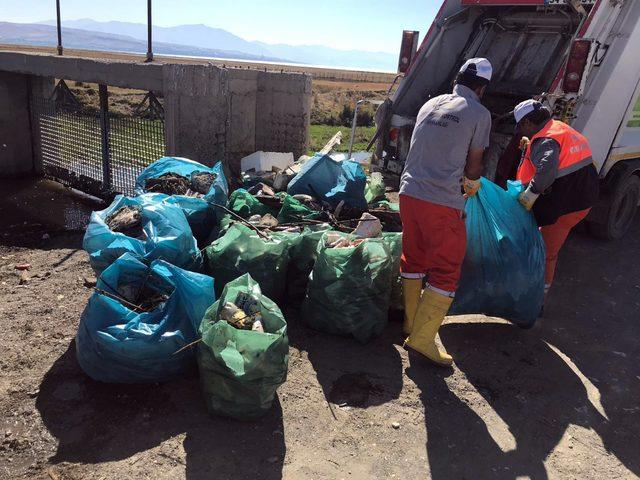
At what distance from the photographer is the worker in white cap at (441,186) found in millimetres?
2895

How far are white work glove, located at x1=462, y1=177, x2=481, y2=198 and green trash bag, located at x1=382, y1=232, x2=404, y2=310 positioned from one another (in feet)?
2.03

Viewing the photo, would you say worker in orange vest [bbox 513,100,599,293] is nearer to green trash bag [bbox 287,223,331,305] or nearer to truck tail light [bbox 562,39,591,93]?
truck tail light [bbox 562,39,591,93]

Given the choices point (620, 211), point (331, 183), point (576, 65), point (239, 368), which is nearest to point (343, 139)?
point (620, 211)

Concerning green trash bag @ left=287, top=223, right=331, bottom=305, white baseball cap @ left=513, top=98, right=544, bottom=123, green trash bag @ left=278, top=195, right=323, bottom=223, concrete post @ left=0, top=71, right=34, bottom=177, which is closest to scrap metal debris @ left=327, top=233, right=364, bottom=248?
green trash bag @ left=287, top=223, right=331, bottom=305

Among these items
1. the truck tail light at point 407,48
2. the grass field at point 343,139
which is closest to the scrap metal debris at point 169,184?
the truck tail light at point 407,48

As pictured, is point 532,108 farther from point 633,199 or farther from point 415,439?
point 633,199

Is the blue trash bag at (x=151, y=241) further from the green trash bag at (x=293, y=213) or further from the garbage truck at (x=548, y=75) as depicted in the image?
the garbage truck at (x=548, y=75)

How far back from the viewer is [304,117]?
19.7ft

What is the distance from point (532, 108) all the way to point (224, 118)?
10.2ft

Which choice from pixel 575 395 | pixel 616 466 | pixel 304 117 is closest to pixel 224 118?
pixel 304 117

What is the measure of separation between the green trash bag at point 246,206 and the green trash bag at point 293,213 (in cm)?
30

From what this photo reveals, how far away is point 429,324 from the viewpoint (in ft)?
10.2

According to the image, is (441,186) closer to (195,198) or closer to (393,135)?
(195,198)

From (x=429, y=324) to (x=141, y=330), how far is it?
5.32ft
